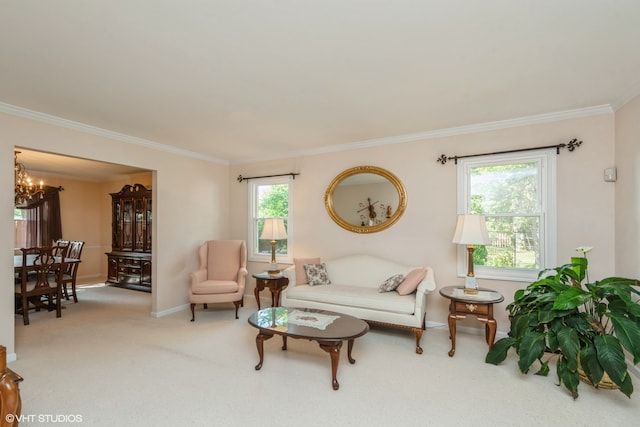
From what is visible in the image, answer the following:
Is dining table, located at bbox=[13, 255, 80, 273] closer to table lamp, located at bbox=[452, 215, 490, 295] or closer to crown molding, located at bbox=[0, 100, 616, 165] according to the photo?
crown molding, located at bbox=[0, 100, 616, 165]

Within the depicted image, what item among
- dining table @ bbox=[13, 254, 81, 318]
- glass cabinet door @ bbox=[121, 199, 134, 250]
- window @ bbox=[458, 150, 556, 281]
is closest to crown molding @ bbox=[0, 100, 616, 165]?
window @ bbox=[458, 150, 556, 281]

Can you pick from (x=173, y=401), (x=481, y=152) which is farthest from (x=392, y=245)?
(x=173, y=401)

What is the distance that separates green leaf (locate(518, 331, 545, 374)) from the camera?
7.79ft

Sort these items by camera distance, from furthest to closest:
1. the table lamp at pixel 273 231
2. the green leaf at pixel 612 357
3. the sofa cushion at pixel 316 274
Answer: the table lamp at pixel 273 231, the sofa cushion at pixel 316 274, the green leaf at pixel 612 357

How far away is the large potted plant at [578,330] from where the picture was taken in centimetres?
212

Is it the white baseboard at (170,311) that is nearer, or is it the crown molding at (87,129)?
the crown molding at (87,129)

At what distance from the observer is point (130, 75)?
2432 mm

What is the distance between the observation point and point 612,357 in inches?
82.5

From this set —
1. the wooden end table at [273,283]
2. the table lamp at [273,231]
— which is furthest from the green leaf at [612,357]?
the table lamp at [273,231]

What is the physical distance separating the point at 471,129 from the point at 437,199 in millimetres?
925

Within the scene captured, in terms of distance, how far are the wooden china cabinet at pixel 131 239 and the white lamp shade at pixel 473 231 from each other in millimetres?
5594

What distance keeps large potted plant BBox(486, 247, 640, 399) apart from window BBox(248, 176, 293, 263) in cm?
329

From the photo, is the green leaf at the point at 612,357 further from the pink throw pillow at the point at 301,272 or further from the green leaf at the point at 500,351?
the pink throw pillow at the point at 301,272

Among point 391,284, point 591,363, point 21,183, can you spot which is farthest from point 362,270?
point 21,183
